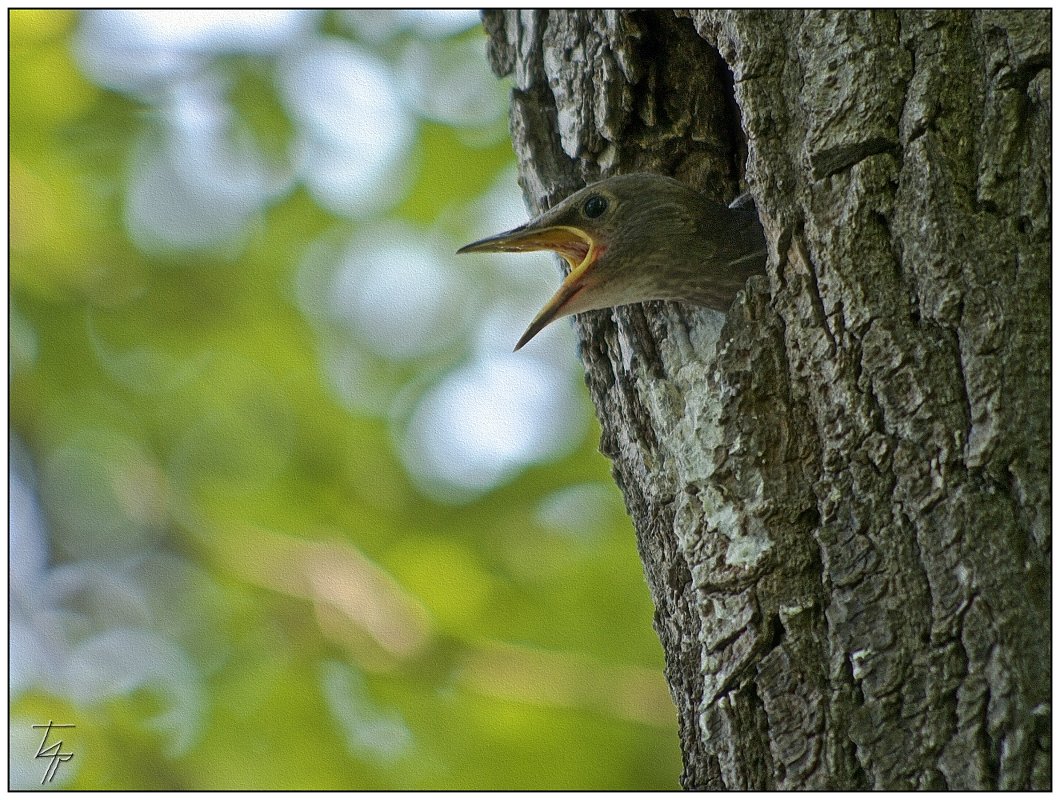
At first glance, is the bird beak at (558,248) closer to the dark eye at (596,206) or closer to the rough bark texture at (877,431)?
the dark eye at (596,206)

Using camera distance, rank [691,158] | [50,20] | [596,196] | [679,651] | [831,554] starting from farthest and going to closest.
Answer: [50,20], [691,158], [596,196], [679,651], [831,554]

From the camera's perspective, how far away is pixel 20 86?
461 centimetres

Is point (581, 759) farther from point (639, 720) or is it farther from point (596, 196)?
point (596, 196)

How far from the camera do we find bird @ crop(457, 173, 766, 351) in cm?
257

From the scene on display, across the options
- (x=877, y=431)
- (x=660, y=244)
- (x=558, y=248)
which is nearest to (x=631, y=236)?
(x=660, y=244)

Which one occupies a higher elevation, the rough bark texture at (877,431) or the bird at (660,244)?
the bird at (660,244)

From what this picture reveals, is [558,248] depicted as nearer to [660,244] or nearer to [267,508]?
[660,244]

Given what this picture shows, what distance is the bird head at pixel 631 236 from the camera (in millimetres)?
2551

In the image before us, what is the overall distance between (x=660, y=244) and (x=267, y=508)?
310cm

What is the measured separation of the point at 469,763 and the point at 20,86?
11.9 feet

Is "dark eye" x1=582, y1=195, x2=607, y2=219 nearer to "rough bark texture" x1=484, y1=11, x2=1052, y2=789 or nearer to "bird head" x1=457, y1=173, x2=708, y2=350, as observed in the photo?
"bird head" x1=457, y1=173, x2=708, y2=350

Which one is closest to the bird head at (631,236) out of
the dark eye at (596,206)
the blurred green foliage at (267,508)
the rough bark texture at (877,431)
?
the dark eye at (596,206)

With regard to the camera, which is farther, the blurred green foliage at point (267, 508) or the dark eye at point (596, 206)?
the blurred green foliage at point (267, 508)

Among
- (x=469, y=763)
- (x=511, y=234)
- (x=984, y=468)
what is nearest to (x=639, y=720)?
(x=469, y=763)
